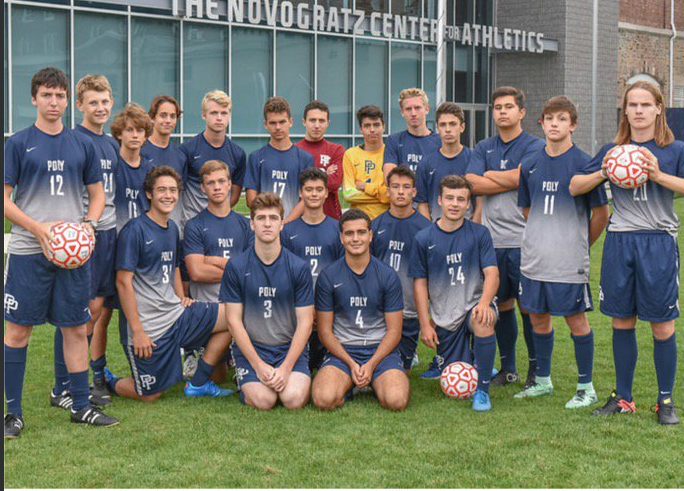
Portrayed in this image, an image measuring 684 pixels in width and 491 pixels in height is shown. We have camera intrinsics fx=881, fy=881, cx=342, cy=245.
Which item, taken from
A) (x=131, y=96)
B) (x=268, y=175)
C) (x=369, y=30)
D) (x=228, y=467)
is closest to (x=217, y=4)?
(x=131, y=96)

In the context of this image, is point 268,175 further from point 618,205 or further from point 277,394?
point 618,205

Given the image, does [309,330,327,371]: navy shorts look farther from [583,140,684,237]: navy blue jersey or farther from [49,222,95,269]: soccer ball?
[583,140,684,237]: navy blue jersey

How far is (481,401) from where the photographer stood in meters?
5.79

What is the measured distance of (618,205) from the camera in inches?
213

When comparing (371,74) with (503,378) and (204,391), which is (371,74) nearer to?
(503,378)

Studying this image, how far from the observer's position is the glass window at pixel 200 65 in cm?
2006

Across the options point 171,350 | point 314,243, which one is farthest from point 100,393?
point 314,243

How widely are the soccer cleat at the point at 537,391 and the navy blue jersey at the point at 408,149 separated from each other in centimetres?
202

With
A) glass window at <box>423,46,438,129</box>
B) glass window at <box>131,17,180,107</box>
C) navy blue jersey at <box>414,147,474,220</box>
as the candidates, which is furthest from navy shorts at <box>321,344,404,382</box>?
glass window at <box>423,46,438,129</box>

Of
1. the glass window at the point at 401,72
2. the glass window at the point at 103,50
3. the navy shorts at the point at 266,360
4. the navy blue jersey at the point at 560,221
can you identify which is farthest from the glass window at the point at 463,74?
the navy shorts at the point at 266,360

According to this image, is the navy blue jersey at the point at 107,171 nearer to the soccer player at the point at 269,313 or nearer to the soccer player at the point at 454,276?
the soccer player at the point at 269,313

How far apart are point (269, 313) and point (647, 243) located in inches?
97.9

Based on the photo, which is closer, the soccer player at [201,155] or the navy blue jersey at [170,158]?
the navy blue jersey at [170,158]

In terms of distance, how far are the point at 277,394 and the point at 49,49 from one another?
45.9ft
